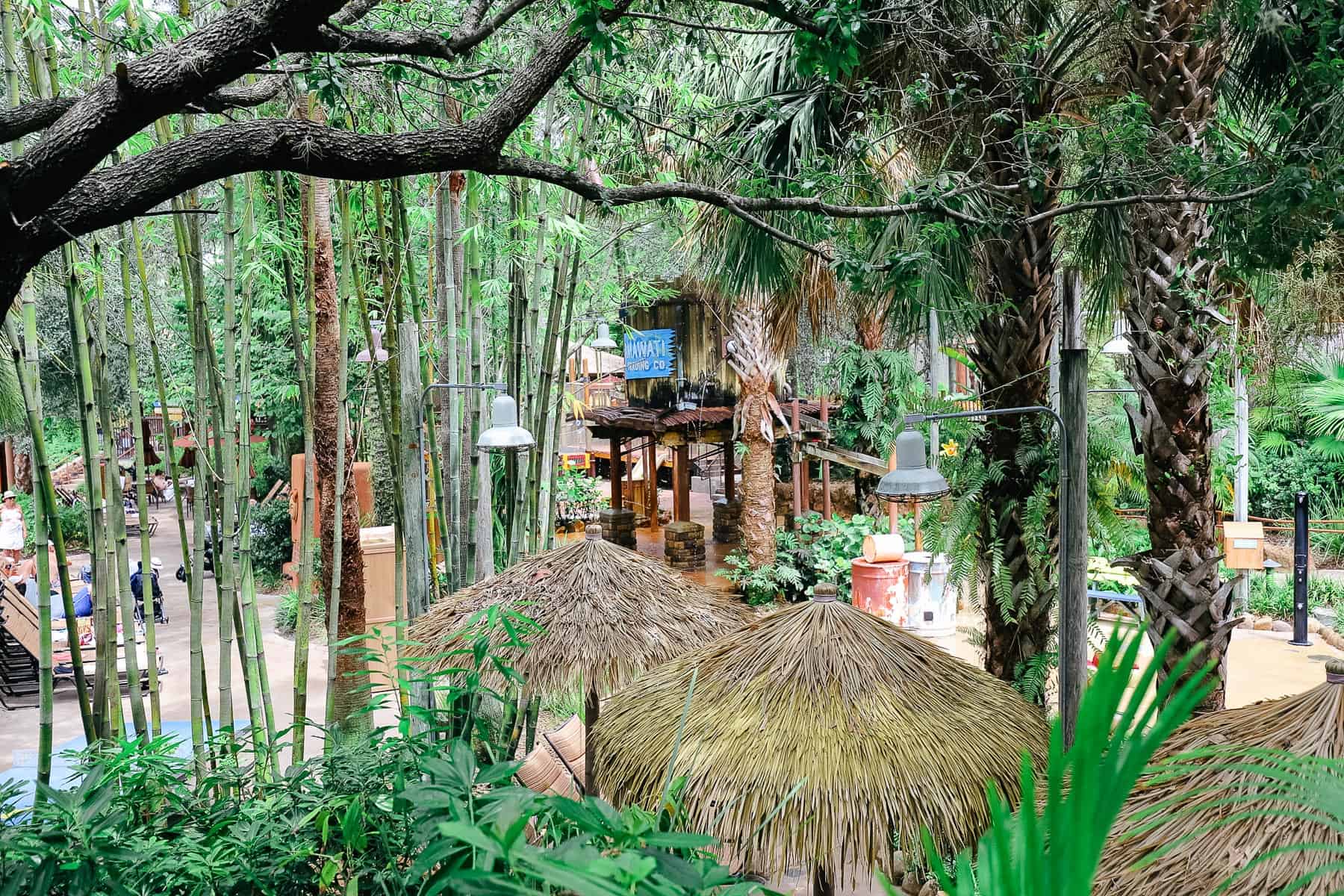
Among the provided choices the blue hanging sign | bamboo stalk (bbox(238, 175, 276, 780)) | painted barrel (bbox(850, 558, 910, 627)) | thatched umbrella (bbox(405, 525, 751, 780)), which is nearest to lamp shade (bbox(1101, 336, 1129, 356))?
painted barrel (bbox(850, 558, 910, 627))

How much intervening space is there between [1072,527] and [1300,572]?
6963 millimetres

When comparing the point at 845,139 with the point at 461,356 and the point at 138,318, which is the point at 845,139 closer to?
the point at 461,356

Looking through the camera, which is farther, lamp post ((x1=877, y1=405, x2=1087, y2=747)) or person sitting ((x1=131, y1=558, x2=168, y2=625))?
person sitting ((x1=131, y1=558, x2=168, y2=625))

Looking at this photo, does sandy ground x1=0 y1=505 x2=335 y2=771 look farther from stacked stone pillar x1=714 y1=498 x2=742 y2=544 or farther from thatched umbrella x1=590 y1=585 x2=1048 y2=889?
stacked stone pillar x1=714 y1=498 x2=742 y2=544

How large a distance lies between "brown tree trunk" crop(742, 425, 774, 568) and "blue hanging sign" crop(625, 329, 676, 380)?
1994 mm

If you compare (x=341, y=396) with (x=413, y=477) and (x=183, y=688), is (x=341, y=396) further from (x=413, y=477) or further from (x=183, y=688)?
(x=183, y=688)

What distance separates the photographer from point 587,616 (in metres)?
4.28

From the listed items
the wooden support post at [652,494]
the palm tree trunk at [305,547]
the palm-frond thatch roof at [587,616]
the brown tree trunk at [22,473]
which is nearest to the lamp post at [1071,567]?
the palm-frond thatch roof at [587,616]

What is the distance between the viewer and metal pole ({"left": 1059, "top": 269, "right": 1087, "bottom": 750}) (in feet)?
11.1

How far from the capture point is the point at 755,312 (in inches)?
434

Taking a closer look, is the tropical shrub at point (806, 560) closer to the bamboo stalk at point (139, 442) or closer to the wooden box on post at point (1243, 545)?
the wooden box on post at point (1243, 545)

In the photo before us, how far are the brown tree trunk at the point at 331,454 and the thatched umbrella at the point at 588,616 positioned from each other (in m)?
1.79

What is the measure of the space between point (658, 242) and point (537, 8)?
9863 millimetres

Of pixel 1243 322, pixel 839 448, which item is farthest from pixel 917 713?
pixel 839 448
